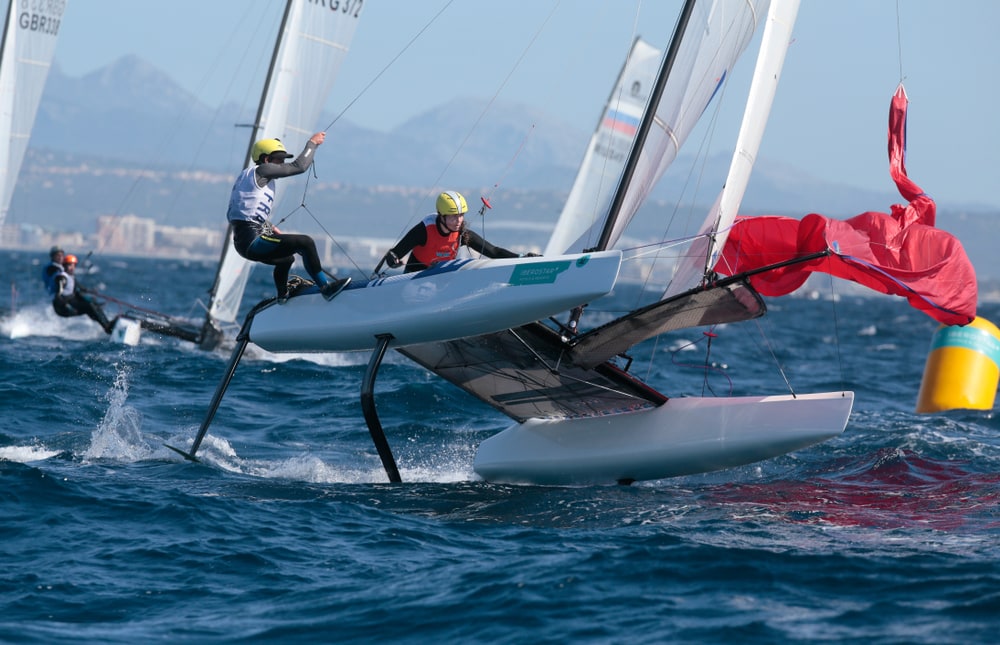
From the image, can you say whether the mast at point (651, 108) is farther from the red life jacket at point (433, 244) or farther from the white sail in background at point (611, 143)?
the white sail in background at point (611, 143)

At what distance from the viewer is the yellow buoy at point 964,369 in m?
12.2

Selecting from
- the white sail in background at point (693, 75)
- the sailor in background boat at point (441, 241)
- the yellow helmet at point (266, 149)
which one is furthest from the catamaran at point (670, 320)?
the yellow helmet at point (266, 149)

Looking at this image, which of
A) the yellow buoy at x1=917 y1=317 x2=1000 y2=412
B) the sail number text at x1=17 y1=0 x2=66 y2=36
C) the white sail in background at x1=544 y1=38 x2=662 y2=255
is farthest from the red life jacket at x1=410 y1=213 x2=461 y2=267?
the white sail in background at x1=544 y1=38 x2=662 y2=255

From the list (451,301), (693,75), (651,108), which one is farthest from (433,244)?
(693,75)

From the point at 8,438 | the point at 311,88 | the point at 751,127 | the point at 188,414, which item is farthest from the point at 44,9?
the point at 751,127

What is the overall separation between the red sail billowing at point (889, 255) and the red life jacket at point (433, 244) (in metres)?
1.79

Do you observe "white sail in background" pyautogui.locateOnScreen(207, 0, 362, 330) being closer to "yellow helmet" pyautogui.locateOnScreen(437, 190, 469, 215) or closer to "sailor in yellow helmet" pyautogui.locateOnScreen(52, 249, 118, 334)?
"sailor in yellow helmet" pyautogui.locateOnScreen(52, 249, 118, 334)

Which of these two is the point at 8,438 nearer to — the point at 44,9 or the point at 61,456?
the point at 61,456

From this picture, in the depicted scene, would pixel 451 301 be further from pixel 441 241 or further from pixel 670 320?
pixel 670 320

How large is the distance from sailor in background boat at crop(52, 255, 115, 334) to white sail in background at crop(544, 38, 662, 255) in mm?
7390

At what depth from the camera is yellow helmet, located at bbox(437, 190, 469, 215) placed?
7.86 meters

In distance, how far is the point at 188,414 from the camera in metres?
10.5

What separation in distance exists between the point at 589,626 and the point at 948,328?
874 centimetres

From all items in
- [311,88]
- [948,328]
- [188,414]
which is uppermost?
[311,88]
